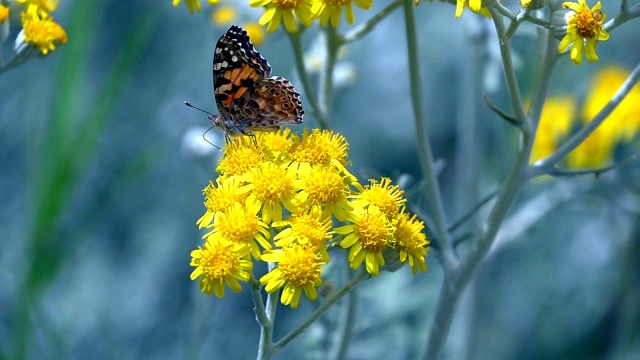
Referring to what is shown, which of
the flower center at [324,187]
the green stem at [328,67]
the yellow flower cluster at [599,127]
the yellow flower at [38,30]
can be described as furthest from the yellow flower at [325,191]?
the yellow flower cluster at [599,127]

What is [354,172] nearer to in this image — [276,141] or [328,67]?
[328,67]

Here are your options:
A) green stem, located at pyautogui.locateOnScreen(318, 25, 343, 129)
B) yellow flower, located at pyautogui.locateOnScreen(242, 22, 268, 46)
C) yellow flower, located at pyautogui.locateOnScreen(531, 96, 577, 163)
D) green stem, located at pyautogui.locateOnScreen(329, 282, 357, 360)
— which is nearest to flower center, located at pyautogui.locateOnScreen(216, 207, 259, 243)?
green stem, located at pyautogui.locateOnScreen(318, 25, 343, 129)

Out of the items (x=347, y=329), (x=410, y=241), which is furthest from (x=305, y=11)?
(x=347, y=329)

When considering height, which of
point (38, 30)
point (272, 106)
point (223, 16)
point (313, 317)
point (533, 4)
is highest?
point (223, 16)

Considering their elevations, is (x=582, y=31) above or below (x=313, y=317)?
above

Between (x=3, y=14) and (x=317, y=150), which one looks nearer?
(x=317, y=150)

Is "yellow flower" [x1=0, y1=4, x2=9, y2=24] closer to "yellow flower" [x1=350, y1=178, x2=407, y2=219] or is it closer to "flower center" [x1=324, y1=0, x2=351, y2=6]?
"flower center" [x1=324, y1=0, x2=351, y2=6]

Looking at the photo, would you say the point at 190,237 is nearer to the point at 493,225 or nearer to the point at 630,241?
the point at 630,241

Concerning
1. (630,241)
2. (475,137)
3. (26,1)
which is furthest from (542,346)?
(26,1)
